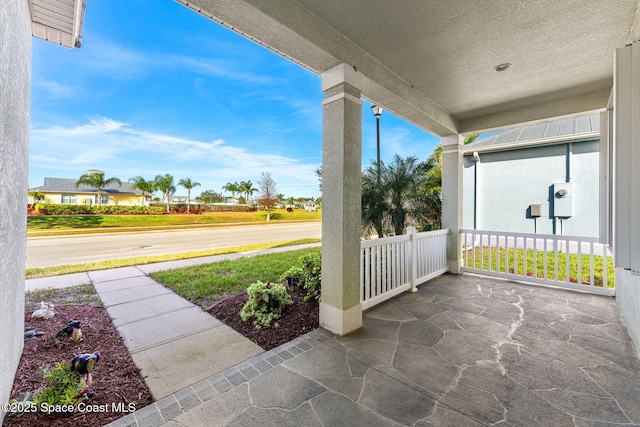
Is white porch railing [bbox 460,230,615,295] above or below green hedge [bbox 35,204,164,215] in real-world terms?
below

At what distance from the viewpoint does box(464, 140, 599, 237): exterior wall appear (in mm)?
6797

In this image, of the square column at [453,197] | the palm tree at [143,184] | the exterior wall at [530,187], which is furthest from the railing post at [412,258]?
the palm tree at [143,184]

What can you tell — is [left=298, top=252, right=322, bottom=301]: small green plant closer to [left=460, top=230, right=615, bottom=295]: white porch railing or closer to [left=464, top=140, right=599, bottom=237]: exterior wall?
[left=460, top=230, right=615, bottom=295]: white porch railing

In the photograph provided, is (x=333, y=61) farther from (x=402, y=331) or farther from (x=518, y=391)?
(x=518, y=391)

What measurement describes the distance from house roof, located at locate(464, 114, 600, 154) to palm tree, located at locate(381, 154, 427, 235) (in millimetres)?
3116

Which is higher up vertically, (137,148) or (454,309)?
(137,148)

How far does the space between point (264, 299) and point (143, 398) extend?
1.49 m

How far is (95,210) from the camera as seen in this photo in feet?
53.9

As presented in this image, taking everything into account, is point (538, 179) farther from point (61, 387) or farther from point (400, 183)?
point (61, 387)

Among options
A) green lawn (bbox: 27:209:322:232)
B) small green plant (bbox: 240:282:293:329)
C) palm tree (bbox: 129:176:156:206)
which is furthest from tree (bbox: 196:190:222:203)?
small green plant (bbox: 240:282:293:329)

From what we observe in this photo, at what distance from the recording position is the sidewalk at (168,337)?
6.91 ft

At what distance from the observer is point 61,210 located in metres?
15.1

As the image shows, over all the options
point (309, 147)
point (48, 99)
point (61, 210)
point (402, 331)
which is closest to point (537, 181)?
point (402, 331)

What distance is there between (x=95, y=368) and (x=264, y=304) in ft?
5.22
